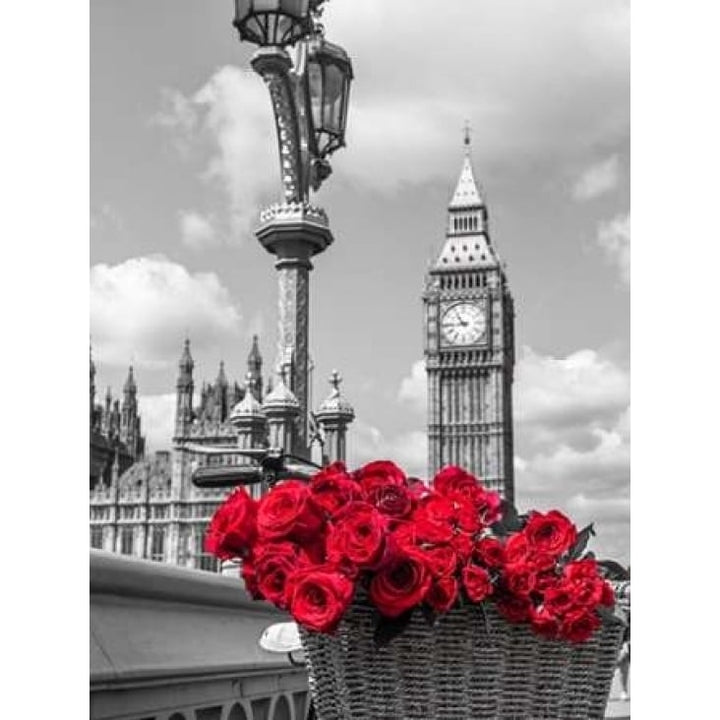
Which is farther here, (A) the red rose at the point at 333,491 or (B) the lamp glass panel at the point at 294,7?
(B) the lamp glass panel at the point at 294,7

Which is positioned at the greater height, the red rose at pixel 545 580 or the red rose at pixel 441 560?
the red rose at pixel 441 560

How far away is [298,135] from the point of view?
14.8 ft

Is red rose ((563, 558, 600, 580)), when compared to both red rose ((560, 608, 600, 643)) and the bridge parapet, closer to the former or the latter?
red rose ((560, 608, 600, 643))

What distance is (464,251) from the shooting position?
6166 centimetres

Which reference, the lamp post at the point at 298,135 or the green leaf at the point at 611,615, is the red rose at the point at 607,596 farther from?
the lamp post at the point at 298,135

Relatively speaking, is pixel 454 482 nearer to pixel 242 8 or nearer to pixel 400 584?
pixel 400 584

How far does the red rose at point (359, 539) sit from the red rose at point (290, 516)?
0.11 feet

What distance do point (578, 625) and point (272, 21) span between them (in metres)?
3.14

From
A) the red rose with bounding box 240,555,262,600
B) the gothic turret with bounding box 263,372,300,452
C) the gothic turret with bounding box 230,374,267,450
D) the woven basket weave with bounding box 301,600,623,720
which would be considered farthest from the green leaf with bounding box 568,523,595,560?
the gothic turret with bounding box 230,374,267,450

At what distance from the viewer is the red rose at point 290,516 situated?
118 centimetres

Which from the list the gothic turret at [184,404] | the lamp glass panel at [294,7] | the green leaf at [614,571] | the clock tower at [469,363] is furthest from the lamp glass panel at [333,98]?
the clock tower at [469,363]

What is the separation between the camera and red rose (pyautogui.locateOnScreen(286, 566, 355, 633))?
1.11 meters
